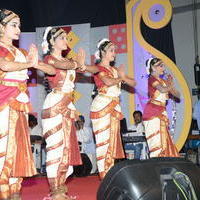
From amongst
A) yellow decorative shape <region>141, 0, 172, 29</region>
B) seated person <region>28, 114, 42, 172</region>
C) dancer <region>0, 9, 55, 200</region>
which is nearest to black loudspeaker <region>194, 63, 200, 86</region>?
yellow decorative shape <region>141, 0, 172, 29</region>

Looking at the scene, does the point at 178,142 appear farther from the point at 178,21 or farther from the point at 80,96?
the point at 178,21

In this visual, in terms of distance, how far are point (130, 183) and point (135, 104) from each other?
6.59 m

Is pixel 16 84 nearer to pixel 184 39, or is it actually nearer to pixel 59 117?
pixel 59 117

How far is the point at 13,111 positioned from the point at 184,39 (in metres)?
6.50

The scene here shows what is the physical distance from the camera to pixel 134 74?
879 cm

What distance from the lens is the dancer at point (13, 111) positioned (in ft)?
11.0

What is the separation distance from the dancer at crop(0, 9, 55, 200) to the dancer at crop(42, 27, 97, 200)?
1.58 feet

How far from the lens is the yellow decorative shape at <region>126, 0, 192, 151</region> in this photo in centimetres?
847

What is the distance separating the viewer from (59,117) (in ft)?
13.1

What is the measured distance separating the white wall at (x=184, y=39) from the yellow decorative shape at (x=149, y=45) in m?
0.63

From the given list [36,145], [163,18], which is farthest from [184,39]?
[36,145]

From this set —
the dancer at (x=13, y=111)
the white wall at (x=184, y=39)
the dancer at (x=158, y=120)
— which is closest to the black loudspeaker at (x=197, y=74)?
the white wall at (x=184, y=39)

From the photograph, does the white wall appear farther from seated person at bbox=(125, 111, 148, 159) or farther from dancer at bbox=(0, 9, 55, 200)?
dancer at bbox=(0, 9, 55, 200)

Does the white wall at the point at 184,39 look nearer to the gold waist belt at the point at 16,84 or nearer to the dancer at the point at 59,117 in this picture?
the dancer at the point at 59,117
